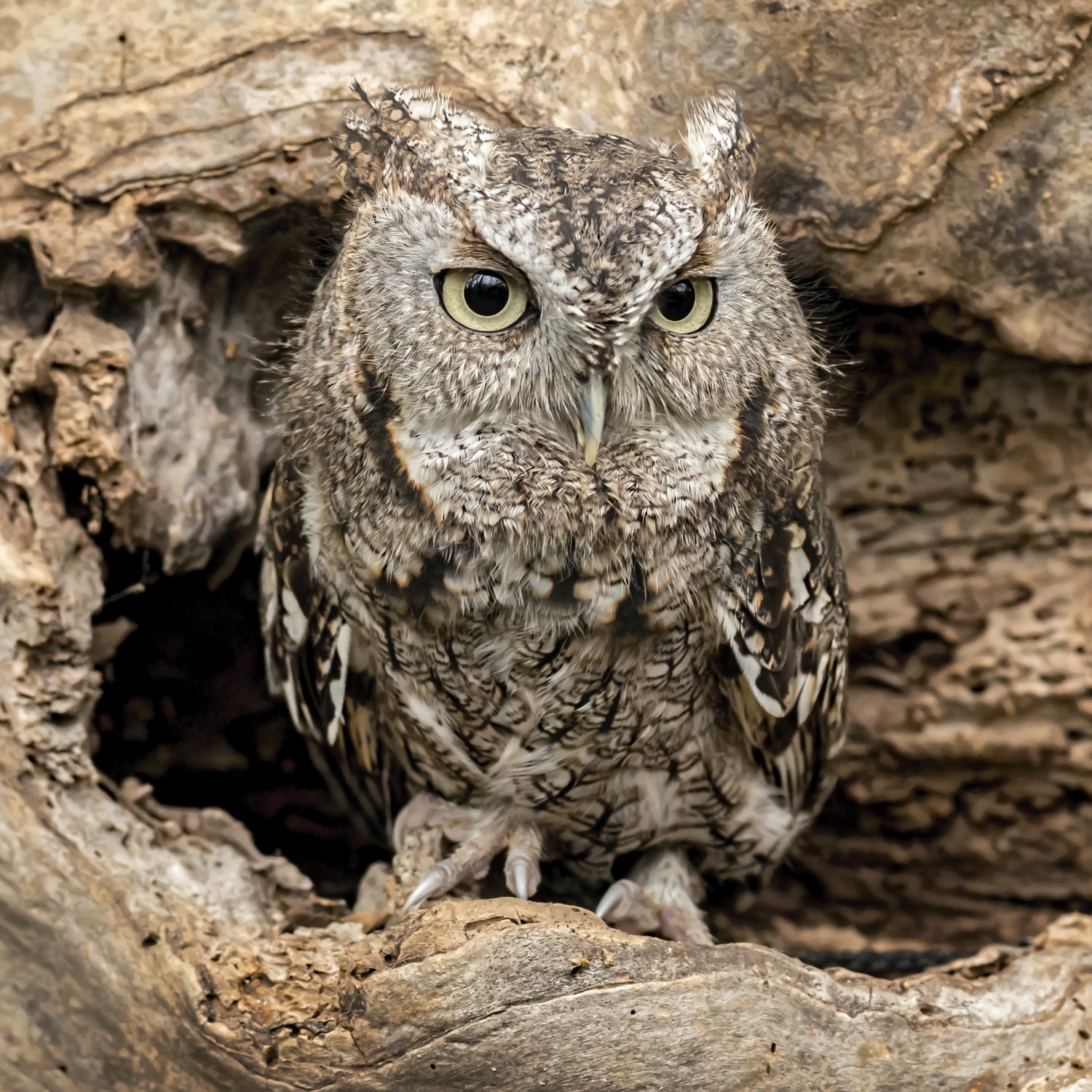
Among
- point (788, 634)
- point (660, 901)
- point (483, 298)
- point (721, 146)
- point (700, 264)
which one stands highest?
point (721, 146)

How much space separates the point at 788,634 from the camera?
217 centimetres

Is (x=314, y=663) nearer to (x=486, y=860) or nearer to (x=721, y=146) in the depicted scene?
(x=486, y=860)

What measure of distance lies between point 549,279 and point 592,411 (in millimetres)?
211

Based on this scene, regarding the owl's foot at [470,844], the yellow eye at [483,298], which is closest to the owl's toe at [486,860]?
the owl's foot at [470,844]

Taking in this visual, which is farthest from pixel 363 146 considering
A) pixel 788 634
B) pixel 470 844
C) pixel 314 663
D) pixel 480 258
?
pixel 470 844

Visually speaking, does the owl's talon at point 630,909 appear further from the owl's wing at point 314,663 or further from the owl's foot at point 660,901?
the owl's wing at point 314,663

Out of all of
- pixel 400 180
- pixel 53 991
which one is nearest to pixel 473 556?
pixel 400 180

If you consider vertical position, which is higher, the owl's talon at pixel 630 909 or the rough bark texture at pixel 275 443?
the rough bark texture at pixel 275 443

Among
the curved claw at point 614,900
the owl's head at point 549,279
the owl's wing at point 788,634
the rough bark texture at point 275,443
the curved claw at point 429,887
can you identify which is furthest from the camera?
the curved claw at point 614,900

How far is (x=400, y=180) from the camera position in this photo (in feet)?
6.01

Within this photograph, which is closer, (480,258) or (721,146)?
(480,258)

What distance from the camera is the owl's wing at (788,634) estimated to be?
2.08 meters

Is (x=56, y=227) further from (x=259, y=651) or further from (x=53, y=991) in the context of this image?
(x=53, y=991)

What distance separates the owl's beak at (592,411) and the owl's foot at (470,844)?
93cm
